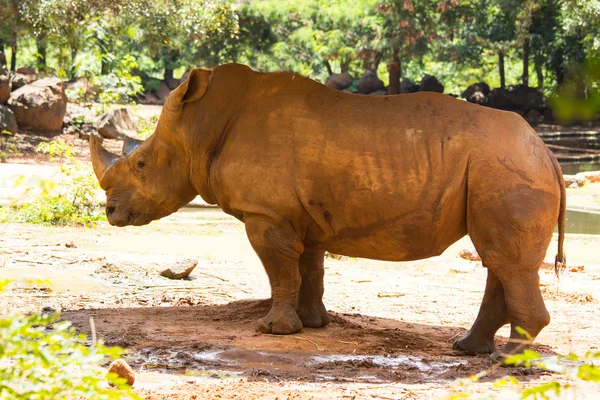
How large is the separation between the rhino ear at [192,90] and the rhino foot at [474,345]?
290 centimetres

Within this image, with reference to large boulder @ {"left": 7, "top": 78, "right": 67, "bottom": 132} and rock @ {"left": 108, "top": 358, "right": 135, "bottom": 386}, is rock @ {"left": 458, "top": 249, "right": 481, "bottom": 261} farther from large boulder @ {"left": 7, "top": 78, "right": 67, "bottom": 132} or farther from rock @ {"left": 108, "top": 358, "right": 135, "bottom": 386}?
large boulder @ {"left": 7, "top": 78, "right": 67, "bottom": 132}

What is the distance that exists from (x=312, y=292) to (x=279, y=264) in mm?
629

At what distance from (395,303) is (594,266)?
400 cm

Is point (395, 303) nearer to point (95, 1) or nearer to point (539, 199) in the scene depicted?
point (539, 199)

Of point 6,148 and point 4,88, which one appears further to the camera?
point 4,88

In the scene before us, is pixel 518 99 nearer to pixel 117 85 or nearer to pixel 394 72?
pixel 394 72

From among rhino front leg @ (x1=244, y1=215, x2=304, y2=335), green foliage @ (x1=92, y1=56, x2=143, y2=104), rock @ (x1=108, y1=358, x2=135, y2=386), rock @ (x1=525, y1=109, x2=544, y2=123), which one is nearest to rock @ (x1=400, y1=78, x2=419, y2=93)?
rock @ (x1=525, y1=109, x2=544, y2=123)

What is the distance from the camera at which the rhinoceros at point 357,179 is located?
6.27 meters

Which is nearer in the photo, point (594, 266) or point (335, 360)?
point (335, 360)

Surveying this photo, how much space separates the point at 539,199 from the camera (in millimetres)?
6230

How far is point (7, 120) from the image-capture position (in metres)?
26.0

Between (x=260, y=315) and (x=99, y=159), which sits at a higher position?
(x=99, y=159)

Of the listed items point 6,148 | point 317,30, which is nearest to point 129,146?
point 6,148

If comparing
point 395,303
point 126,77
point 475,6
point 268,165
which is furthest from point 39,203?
point 475,6
